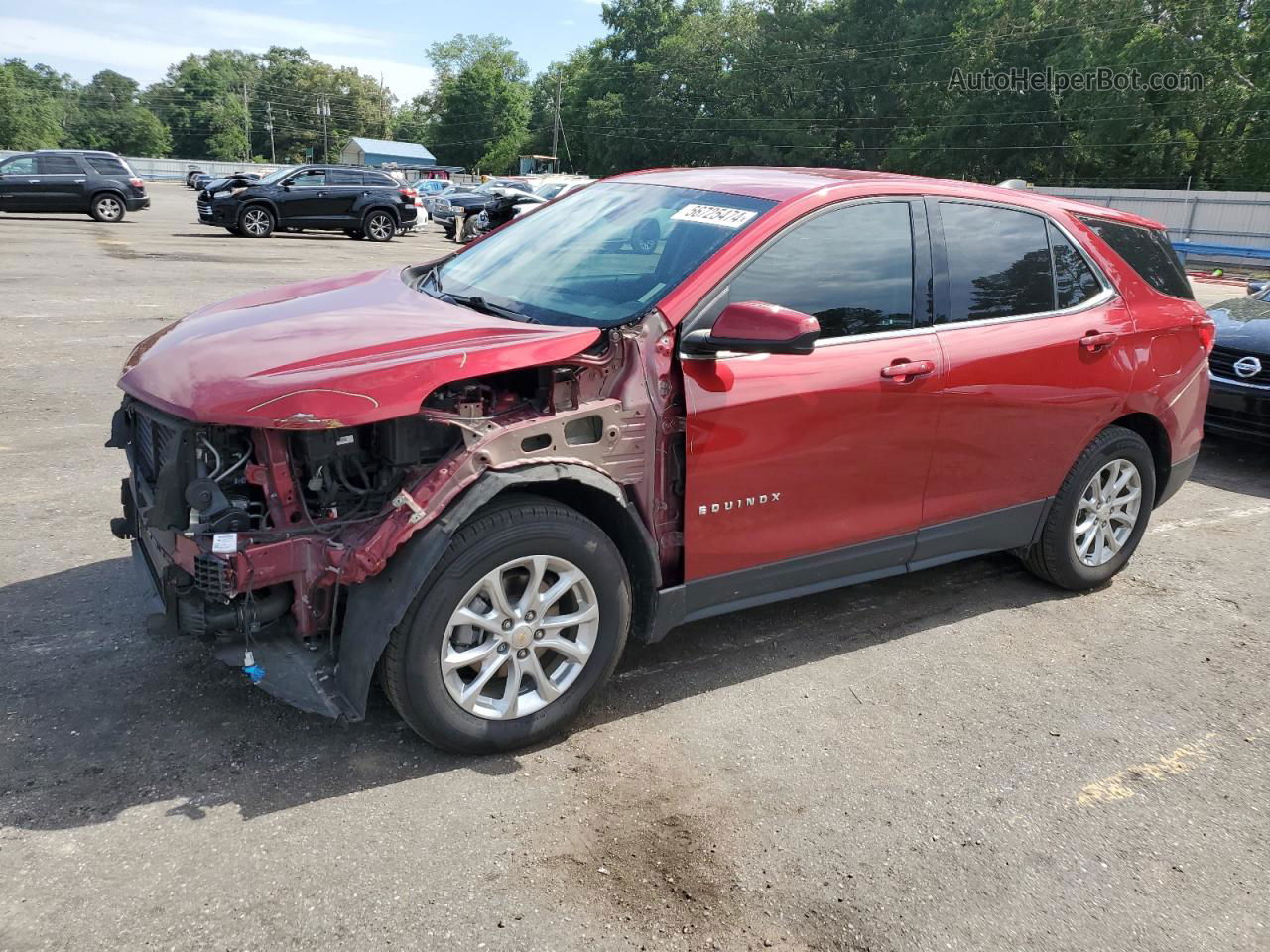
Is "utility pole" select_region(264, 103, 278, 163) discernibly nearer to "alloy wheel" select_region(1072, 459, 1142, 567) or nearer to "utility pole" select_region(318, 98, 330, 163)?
"utility pole" select_region(318, 98, 330, 163)

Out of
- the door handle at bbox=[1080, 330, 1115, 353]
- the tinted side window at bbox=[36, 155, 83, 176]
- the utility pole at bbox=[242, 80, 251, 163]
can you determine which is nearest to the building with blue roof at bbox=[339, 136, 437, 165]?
the utility pole at bbox=[242, 80, 251, 163]

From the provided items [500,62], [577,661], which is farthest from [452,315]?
[500,62]

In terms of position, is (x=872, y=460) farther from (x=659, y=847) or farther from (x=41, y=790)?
(x=41, y=790)

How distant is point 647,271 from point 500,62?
141 metres

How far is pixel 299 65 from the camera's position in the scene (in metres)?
140

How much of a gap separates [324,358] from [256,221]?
2154 centimetres

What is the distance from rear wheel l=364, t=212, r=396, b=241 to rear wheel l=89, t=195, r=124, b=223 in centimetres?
630

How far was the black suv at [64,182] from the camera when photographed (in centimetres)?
2331

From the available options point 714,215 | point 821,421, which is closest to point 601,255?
point 714,215

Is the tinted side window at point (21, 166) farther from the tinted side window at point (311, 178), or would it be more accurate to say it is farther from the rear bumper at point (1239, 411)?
the rear bumper at point (1239, 411)

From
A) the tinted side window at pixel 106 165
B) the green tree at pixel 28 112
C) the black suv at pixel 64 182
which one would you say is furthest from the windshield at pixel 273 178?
the green tree at pixel 28 112

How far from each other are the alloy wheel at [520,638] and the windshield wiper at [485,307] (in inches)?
36.9

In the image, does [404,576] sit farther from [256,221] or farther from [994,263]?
[256,221]

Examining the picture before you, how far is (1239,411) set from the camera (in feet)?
24.3
